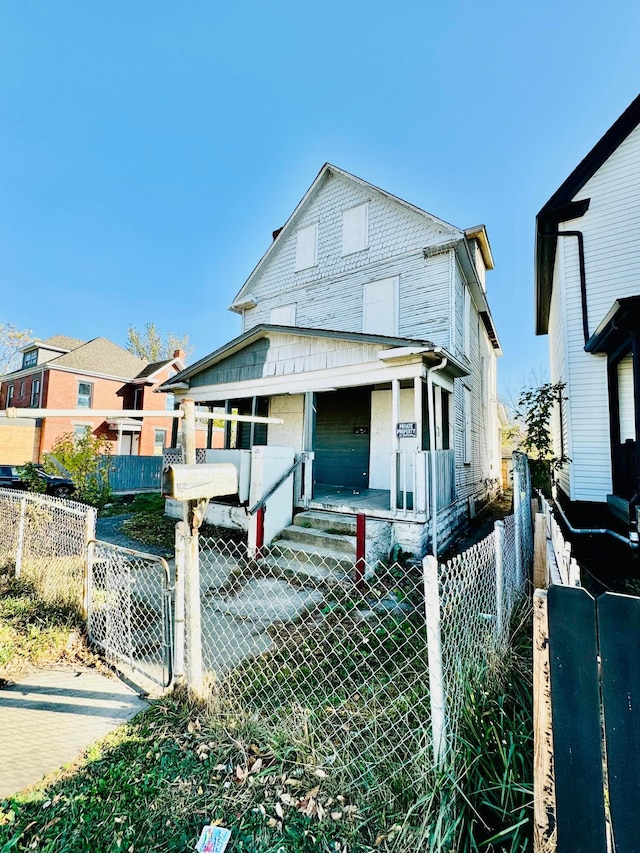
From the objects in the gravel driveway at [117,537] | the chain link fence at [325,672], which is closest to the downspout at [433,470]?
the chain link fence at [325,672]

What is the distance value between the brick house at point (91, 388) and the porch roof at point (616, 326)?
71.5 ft

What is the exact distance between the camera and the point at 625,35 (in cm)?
823

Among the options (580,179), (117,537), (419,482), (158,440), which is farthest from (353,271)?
(158,440)

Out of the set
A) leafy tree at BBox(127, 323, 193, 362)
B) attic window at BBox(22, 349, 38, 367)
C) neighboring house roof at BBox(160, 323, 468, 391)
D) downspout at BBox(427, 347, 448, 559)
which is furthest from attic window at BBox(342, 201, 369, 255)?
leafy tree at BBox(127, 323, 193, 362)

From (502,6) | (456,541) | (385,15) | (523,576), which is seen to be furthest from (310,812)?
(385,15)

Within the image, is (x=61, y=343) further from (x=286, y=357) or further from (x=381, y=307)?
(x=381, y=307)

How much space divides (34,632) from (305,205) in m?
12.9

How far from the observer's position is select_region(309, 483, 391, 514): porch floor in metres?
6.92

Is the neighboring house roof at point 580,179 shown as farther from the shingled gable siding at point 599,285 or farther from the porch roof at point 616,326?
the porch roof at point 616,326

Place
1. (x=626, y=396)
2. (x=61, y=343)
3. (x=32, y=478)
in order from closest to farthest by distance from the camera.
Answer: (x=626, y=396) → (x=32, y=478) → (x=61, y=343)

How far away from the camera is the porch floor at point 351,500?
273 inches

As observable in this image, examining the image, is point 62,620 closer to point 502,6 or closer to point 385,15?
point 502,6

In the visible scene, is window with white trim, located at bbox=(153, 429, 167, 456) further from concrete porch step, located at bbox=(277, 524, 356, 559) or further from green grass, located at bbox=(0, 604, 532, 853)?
green grass, located at bbox=(0, 604, 532, 853)

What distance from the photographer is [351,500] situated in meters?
7.64
